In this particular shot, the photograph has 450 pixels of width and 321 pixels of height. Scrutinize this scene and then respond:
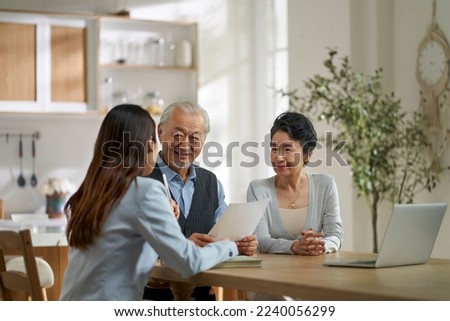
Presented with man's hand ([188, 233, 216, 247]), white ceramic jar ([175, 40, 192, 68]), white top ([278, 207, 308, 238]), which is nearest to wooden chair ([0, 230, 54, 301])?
Answer: man's hand ([188, 233, 216, 247])

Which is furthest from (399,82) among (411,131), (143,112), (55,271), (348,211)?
(143,112)

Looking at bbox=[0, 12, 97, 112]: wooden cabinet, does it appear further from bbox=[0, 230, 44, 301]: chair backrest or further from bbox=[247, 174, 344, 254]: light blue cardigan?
bbox=[0, 230, 44, 301]: chair backrest

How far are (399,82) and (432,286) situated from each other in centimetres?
353

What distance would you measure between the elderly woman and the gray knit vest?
16cm

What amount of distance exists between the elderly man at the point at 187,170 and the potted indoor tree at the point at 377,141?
193 cm

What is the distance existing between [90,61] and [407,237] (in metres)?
4.05

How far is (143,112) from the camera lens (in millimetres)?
2572

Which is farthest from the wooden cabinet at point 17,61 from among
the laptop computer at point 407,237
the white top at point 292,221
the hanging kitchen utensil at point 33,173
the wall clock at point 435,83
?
the laptop computer at point 407,237

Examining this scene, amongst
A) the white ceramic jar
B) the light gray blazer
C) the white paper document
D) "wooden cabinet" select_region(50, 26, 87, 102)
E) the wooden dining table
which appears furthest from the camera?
the white ceramic jar

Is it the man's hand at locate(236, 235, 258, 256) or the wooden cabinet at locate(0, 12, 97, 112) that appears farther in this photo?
the wooden cabinet at locate(0, 12, 97, 112)

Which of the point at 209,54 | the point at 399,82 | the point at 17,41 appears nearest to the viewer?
the point at 399,82

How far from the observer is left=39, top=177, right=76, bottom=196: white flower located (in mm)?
6141

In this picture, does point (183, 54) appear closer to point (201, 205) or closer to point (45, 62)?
point (45, 62)

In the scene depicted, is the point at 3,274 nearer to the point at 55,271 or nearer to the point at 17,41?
the point at 55,271
